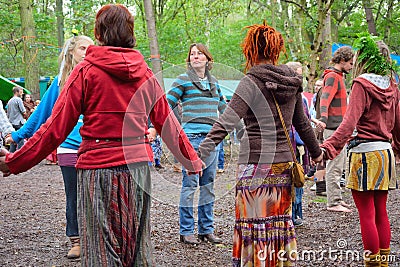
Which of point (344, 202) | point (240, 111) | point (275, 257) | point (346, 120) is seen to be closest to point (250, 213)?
point (275, 257)

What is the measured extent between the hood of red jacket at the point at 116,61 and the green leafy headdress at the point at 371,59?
6.89 feet

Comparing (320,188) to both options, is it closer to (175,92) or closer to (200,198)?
(200,198)

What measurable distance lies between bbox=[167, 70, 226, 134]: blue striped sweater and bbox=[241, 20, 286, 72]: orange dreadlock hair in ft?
6.41

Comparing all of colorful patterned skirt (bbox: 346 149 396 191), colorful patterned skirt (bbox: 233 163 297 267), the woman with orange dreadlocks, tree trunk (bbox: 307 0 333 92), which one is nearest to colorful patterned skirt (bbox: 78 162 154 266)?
the woman with orange dreadlocks

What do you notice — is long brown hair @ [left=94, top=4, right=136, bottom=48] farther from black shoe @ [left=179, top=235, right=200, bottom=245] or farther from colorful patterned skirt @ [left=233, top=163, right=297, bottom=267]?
black shoe @ [left=179, top=235, right=200, bottom=245]

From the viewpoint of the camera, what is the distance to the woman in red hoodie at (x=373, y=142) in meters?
4.39

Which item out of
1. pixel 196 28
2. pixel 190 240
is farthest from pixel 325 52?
pixel 190 240

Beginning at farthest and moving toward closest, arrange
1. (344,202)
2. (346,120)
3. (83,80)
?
1. (344,202)
2. (346,120)
3. (83,80)

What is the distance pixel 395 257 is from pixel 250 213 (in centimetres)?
216

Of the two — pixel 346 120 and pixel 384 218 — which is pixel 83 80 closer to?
pixel 346 120

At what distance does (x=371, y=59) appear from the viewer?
14.7 ft

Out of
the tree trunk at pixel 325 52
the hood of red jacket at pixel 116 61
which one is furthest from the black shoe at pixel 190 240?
the tree trunk at pixel 325 52

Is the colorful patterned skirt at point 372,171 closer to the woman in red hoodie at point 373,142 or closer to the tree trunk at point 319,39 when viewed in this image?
the woman in red hoodie at point 373,142

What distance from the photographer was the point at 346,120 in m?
4.27
